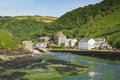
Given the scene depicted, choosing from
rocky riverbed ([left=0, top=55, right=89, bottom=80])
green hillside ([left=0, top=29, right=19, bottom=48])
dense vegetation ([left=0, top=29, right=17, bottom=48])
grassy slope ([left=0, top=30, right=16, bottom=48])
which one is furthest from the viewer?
dense vegetation ([left=0, top=29, right=17, bottom=48])

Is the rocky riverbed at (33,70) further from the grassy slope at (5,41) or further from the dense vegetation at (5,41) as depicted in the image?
the dense vegetation at (5,41)

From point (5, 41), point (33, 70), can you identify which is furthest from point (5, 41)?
point (33, 70)

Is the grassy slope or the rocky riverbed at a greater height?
the grassy slope

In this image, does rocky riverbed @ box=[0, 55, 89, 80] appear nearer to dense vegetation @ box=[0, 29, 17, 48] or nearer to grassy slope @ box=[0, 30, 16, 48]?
grassy slope @ box=[0, 30, 16, 48]

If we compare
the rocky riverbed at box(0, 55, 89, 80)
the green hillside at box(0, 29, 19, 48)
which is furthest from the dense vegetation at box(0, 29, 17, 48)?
the rocky riverbed at box(0, 55, 89, 80)

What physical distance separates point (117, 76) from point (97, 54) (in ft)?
295

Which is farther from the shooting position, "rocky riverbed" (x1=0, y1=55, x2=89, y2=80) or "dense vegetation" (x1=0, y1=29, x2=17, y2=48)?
"dense vegetation" (x1=0, y1=29, x2=17, y2=48)

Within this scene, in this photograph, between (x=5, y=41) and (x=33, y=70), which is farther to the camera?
(x=5, y=41)

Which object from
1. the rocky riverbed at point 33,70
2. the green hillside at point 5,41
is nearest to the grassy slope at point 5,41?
the green hillside at point 5,41

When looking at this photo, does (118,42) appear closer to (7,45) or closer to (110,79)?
(7,45)

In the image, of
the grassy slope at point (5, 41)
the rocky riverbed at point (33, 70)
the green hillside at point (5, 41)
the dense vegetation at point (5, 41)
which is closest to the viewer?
the rocky riverbed at point (33, 70)

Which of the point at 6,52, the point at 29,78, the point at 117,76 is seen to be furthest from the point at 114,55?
the point at 29,78

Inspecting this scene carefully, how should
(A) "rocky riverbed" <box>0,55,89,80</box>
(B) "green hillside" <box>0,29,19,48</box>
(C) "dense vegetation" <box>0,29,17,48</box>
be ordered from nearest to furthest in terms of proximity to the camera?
(A) "rocky riverbed" <box>0,55,89,80</box> → (B) "green hillside" <box>0,29,19,48</box> → (C) "dense vegetation" <box>0,29,17,48</box>

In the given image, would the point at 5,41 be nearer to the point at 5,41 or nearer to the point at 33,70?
the point at 5,41
